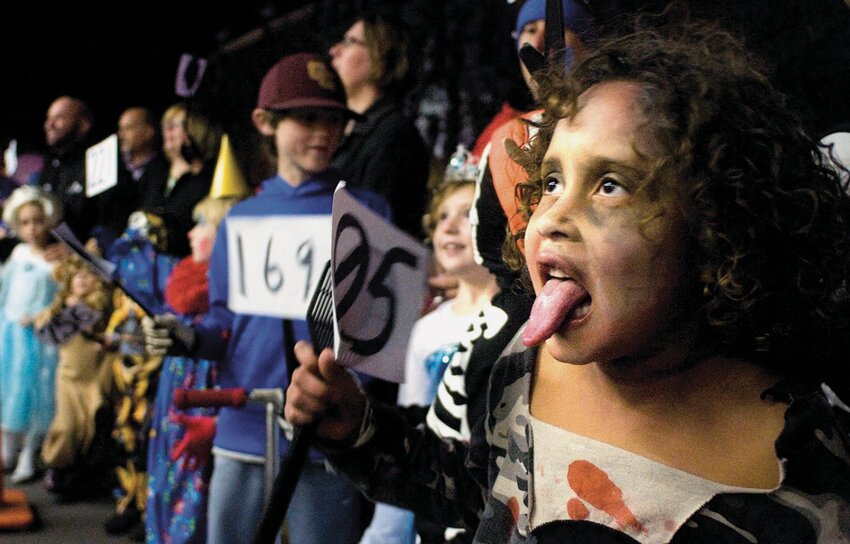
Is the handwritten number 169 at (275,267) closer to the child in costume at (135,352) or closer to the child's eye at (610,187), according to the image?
the child's eye at (610,187)

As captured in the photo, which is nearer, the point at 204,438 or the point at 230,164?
the point at 204,438

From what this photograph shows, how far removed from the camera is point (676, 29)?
42.9 inches

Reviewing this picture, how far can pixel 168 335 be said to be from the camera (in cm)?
265

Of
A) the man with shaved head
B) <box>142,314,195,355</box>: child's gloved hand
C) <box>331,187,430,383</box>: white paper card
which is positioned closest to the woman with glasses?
<box>142,314,195,355</box>: child's gloved hand

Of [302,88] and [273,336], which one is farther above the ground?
[302,88]

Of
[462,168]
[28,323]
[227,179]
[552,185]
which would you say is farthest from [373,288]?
[28,323]

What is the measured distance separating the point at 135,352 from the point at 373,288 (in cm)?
289

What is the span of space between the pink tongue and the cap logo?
6.46 ft

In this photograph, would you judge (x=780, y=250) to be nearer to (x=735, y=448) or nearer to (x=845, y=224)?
(x=845, y=224)

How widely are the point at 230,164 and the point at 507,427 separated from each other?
2.53 m

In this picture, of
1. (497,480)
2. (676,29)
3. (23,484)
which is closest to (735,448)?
(497,480)

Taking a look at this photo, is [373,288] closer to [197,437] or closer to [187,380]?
[197,437]

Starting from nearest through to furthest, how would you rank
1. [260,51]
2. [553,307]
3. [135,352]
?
1. [553,307]
2. [135,352]
3. [260,51]

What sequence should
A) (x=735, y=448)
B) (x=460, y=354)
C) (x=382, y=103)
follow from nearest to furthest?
(x=735, y=448), (x=460, y=354), (x=382, y=103)
